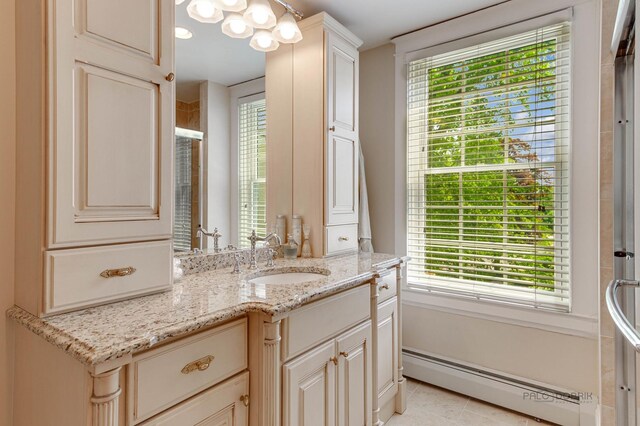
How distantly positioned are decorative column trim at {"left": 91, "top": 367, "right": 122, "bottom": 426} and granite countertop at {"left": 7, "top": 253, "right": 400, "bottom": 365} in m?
0.06

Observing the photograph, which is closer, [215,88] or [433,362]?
[215,88]

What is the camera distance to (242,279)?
1522 mm

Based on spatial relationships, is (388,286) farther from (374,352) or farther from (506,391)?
(506,391)

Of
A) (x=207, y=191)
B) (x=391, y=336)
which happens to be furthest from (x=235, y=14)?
(x=391, y=336)

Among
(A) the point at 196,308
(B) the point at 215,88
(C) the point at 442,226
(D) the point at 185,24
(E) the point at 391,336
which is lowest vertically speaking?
(E) the point at 391,336

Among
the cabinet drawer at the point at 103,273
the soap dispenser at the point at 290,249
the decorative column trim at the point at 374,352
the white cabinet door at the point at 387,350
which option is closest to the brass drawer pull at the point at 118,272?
the cabinet drawer at the point at 103,273

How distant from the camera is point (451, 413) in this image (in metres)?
2.11

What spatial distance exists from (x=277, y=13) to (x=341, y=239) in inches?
56.2

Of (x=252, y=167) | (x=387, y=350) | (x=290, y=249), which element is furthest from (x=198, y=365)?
(x=387, y=350)

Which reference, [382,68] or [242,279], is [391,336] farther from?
[382,68]

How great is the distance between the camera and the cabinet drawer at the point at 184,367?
34.4 inches

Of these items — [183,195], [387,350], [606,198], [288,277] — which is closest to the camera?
[183,195]

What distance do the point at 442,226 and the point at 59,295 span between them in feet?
7.08

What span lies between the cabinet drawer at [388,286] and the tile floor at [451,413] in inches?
29.7
